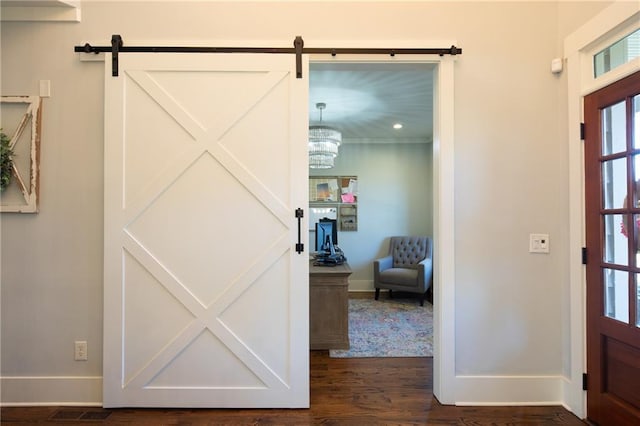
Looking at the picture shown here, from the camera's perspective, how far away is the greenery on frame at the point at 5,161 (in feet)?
7.09

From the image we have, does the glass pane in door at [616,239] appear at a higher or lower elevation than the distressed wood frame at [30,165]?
lower

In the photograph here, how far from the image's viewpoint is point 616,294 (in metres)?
1.92

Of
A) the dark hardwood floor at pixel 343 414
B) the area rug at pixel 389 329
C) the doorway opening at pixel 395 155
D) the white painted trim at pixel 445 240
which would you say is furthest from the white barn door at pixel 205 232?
the area rug at pixel 389 329

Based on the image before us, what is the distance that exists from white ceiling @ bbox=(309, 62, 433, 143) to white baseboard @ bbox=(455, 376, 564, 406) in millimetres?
2147

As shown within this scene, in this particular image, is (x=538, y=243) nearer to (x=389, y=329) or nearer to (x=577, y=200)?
(x=577, y=200)

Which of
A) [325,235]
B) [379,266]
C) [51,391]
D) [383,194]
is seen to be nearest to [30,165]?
[51,391]

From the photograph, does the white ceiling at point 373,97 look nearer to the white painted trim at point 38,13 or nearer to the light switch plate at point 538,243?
the light switch plate at point 538,243

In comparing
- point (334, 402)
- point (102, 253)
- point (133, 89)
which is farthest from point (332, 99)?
point (334, 402)

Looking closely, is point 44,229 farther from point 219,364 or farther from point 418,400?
point 418,400

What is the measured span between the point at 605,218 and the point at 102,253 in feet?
10.2

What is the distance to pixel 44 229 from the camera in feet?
7.38

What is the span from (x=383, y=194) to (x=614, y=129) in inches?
158

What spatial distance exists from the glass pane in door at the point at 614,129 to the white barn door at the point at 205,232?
1.78 metres

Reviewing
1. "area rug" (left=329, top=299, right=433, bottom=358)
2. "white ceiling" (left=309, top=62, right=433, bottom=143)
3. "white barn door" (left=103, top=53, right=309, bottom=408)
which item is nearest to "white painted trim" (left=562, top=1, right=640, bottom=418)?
"white ceiling" (left=309, top=62, right=433, bottom=143)
